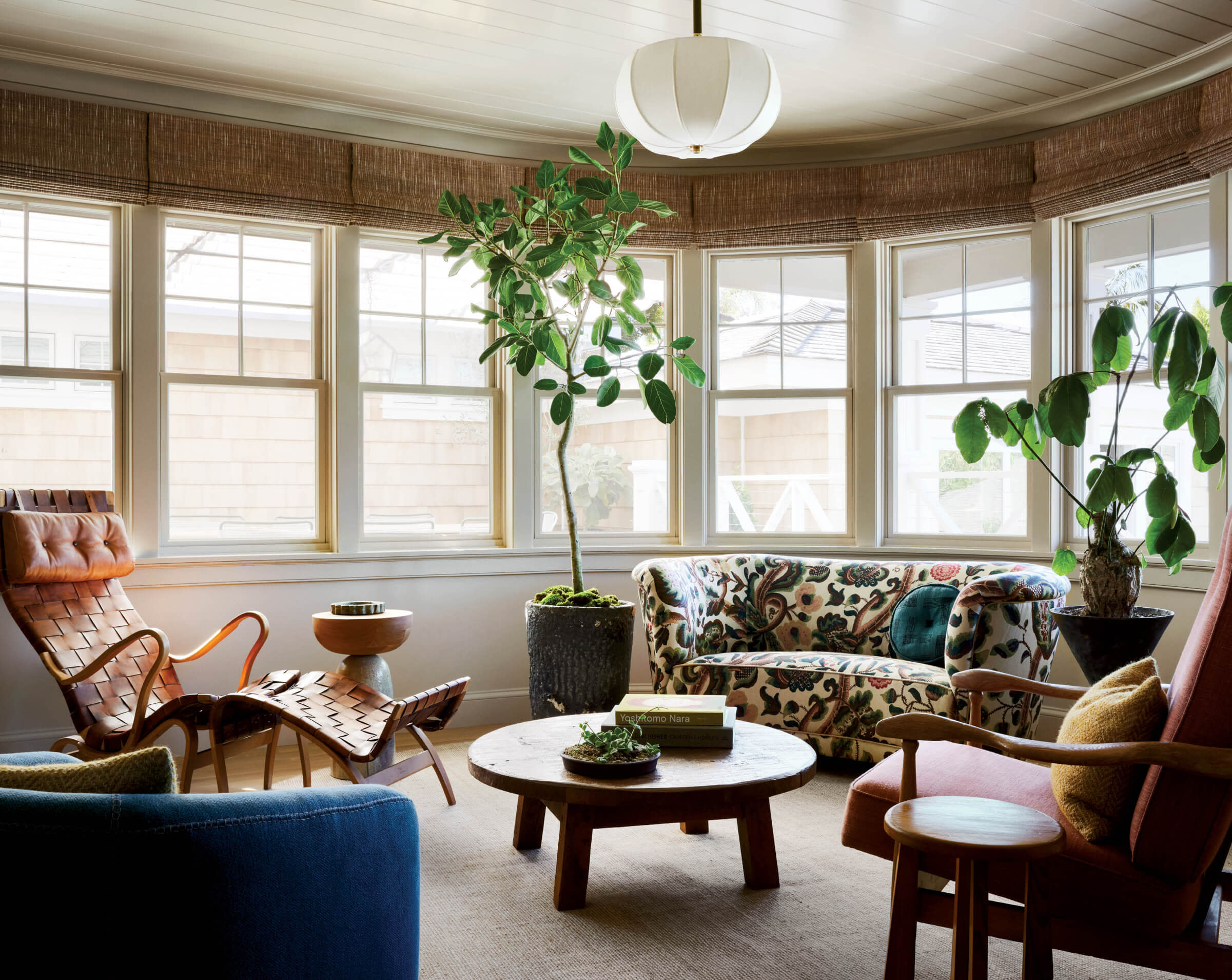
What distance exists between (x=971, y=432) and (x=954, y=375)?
3.66 ft

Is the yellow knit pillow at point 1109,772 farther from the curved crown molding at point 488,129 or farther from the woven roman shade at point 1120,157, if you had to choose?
the curved crown molding at point 488,129

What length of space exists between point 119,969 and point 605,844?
6.73 feet

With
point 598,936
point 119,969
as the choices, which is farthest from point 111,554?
point 119,969

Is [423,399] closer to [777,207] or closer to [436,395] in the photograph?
[436,395]

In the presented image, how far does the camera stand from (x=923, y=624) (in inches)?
156

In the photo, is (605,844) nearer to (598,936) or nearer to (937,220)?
(598,936)

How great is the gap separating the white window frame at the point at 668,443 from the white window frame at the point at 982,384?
3.36ft

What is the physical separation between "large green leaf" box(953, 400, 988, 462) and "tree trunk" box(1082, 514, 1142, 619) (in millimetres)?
492

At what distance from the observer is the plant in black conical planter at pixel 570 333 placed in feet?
13.0

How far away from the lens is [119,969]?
1.12 metres

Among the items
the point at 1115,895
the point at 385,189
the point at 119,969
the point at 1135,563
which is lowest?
the point at 1115,895

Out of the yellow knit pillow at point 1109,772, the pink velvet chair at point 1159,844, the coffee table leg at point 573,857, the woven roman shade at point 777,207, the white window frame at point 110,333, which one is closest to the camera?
the pink velvet chair at point 1159,844

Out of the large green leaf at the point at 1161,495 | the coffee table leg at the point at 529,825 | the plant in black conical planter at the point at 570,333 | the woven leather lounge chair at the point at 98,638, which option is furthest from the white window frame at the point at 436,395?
the large green leaf at the point at 1161,495

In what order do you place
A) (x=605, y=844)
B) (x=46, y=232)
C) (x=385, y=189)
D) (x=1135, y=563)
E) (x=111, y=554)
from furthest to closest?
1. (x=385, y=189)
2. (x=46, y=232)
3. (x=111, y=554)
4. (x=1135, y=563)
5. (x=605, y=844)
